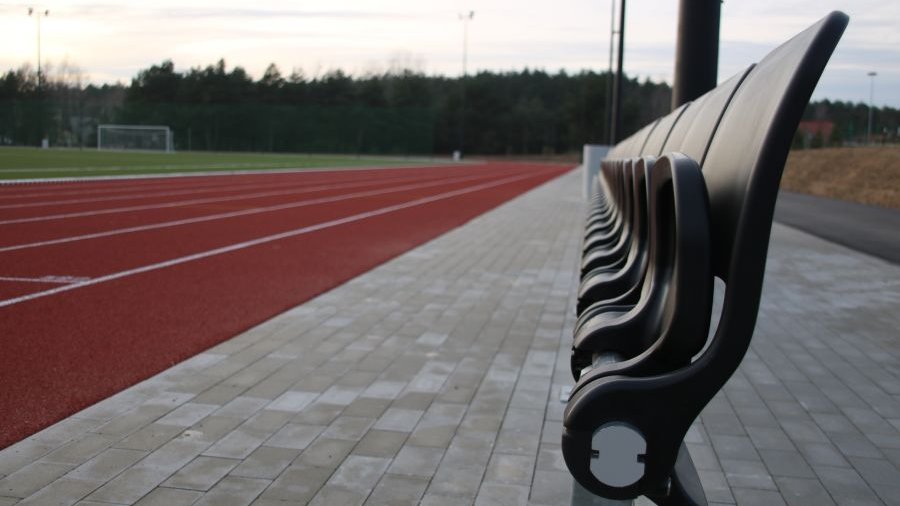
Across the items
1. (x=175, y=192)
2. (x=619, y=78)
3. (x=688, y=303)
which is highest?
(x=619, y=78)

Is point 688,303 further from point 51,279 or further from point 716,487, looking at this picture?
point 51,279

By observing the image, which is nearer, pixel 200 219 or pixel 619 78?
pixel 200 219

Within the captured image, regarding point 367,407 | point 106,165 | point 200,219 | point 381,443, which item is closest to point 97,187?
point 200,219

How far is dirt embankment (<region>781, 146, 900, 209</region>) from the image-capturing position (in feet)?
17.6

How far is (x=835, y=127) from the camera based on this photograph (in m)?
6.96

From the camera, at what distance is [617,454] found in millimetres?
1589

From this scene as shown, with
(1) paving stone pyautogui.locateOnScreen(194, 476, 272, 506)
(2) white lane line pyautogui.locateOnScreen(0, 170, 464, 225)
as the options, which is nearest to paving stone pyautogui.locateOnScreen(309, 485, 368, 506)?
(1) paving stone pyautogui.locateOnScreen(194, 476, 272, 506)

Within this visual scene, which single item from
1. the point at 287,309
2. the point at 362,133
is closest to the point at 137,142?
the point at 362,133

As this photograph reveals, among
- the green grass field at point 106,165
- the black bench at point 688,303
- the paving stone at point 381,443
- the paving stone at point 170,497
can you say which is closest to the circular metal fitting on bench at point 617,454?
the black bench at point 688,303

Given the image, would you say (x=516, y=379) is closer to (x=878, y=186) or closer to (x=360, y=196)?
(x=878, y=186)

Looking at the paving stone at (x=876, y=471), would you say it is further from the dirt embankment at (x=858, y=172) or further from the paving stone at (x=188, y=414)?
the paving stone at (x=188, y=414)

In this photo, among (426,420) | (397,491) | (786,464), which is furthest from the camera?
(426,420)

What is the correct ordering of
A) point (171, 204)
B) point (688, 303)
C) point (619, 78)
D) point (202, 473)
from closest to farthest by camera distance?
point (688, 303)
point (202, 473)
point (171, 204)
point (619, 78)

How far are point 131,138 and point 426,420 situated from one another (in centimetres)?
6712
